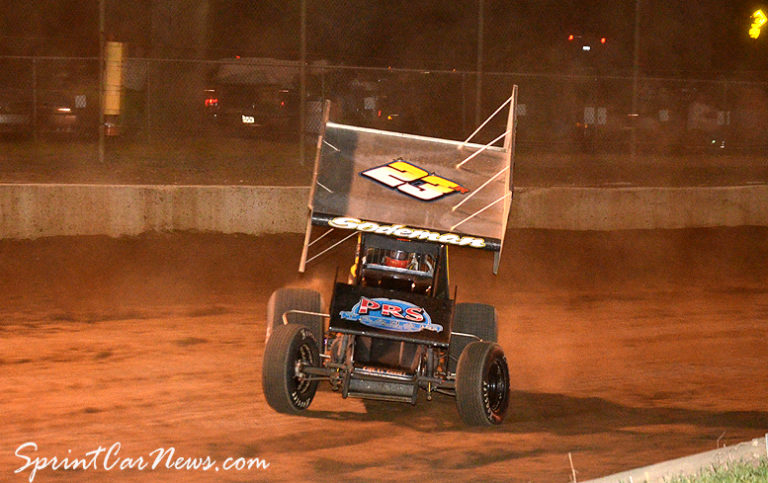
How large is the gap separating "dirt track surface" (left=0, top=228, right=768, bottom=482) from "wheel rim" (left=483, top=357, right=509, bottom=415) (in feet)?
0.51

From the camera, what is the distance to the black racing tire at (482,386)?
715 cm

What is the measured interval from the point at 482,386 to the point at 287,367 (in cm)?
138

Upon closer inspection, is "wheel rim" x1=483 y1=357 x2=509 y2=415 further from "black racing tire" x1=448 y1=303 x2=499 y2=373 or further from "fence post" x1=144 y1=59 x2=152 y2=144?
"fence post" x1=144 y1=59 x2=152 y2=144

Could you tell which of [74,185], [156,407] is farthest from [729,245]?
[156,407]

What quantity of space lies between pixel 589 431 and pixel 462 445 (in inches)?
38.6

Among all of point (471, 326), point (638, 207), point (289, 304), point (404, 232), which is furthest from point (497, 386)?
point (638, 207)

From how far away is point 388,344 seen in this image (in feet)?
25.2

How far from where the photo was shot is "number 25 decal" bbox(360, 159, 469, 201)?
7441 millimetres

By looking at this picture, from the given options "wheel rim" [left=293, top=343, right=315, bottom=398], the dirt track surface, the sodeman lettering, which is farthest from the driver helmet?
the dirt track surface

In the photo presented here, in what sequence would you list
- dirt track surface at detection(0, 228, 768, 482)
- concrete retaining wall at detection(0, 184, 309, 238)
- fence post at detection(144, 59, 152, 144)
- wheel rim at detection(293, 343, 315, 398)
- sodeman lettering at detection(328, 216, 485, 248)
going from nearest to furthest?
dirt track surface at detection(0, 228, 768, 482)
sodeman lettering at detection(328, 216, 485, 248)
wheel rim at detection(293, 343, 315, 398)
concrete retaining wall at detection(0, 184, 309, 238)
fence post at detection(144, 59, 152, 144)

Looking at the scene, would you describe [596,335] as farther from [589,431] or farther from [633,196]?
[633,196]

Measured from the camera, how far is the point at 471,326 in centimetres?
803

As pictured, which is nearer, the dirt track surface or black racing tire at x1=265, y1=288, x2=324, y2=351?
the dirt track surface

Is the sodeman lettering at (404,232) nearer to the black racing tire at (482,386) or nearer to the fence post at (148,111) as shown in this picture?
the black racing tire at (482,386)
